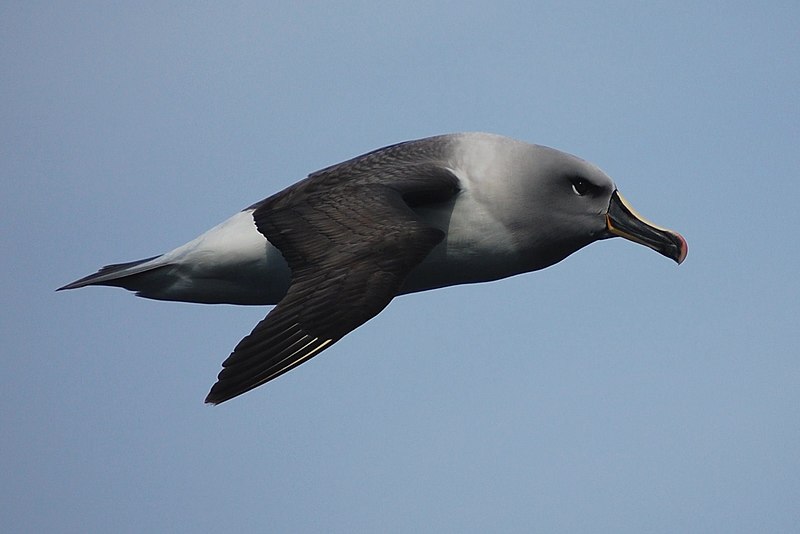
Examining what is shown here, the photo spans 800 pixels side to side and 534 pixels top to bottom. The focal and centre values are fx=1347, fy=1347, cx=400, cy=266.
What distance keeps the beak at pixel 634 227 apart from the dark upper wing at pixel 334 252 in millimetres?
1499

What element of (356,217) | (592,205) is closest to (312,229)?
(356,217)

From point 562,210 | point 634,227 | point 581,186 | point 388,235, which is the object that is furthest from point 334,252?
point 634,227

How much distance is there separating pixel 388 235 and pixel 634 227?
253 cm

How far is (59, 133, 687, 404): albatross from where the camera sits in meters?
8.52

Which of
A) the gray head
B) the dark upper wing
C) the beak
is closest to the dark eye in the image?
the gray head

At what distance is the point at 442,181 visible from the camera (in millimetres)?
9641

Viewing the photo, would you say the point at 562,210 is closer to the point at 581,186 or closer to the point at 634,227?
the point at 581,186

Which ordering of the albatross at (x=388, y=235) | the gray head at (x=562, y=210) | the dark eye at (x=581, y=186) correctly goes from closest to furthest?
1. the albatross at (x=388, y=235)
2. the gray head at (x=562, y=210)
3. the dark eye at (x=581, y=186)

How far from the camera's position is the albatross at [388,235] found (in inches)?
336

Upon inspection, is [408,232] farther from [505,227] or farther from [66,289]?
[66,289]

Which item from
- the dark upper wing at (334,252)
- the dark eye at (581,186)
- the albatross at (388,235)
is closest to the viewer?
the dark upper wing at (334,252)

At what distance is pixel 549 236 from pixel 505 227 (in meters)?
0.42

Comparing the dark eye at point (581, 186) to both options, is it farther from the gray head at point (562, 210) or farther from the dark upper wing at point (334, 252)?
the dark upper wing at point (334, 252)

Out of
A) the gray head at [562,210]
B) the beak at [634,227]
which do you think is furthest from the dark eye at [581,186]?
the beak at [634,227]
